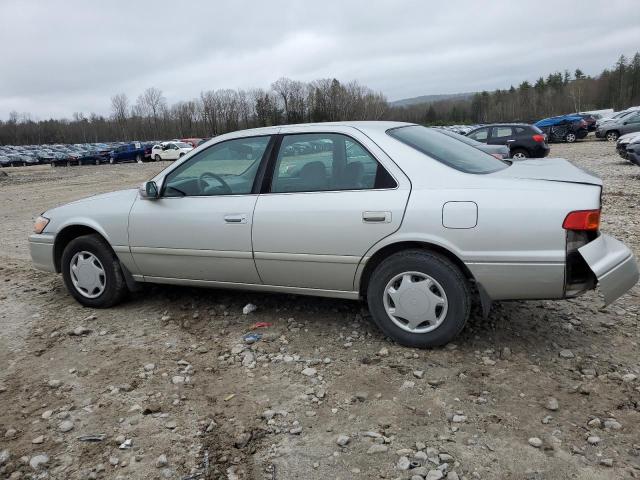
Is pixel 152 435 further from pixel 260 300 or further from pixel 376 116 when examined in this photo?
pixel 376 116

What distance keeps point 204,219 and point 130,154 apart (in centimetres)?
4077

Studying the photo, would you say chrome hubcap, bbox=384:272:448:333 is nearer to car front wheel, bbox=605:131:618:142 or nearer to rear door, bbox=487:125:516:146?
rear door, bbox=487:125:516:146

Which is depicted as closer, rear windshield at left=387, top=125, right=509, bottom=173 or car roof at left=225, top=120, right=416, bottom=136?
rear windshield at left=387, top=125, right=509, bottom=173

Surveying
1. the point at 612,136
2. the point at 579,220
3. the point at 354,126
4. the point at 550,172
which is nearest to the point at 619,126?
the point at 612,136

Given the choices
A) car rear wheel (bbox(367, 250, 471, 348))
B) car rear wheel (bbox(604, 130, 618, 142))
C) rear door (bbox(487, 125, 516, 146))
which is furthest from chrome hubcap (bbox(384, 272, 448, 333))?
car rear wheel (bbox(604, 130, 618, 142))

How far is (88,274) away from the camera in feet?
16.0

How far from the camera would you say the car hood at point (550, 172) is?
3.43 metres

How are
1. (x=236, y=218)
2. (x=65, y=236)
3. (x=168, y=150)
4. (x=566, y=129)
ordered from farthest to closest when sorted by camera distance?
(x=168, y=150) < (x=566, y=129) < (x=65, y=236) < (x=236, y=218)

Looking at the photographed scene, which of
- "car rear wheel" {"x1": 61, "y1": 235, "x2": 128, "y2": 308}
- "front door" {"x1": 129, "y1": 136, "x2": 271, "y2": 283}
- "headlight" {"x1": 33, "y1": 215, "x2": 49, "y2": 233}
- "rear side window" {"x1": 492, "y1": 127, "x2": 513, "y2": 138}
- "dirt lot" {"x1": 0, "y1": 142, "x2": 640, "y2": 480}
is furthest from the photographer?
"rear side window" {"x1": 492, "y1": 127, "x2": 513, "y2": 138}

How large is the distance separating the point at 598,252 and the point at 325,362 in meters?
1.89

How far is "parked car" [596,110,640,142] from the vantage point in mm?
25438

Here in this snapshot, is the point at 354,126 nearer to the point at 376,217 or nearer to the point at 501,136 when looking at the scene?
the point at 376,217

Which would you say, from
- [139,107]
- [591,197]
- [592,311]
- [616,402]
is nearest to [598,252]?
[591,197]

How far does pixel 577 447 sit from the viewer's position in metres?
2.59
